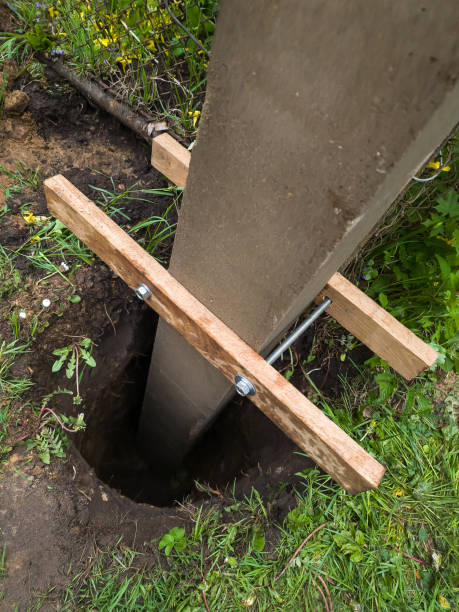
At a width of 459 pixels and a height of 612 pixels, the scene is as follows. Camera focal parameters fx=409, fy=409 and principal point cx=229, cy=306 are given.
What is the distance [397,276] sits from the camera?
1716 millimetres

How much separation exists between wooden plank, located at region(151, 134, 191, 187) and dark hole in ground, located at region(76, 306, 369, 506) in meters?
0.73

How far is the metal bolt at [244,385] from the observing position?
99 cm

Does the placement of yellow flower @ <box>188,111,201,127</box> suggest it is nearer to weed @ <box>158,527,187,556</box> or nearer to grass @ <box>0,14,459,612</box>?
grass @ <box>0,14,459,612</box>

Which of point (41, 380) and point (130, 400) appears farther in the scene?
point (130, 400)

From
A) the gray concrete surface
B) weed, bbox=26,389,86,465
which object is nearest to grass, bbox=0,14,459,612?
weed, bbox=26,389,86,465

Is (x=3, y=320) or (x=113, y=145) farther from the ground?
(x=113, y=145)

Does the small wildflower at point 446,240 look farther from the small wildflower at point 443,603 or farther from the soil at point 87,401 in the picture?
the small wildflower at point 443,603

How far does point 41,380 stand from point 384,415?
1405 millimetres

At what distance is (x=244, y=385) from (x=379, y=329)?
1.42 ft

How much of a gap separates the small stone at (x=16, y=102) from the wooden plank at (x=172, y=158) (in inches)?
42.1

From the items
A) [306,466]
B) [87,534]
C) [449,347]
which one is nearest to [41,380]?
[87,534]

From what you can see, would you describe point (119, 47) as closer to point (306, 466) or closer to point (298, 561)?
point (306, 466)

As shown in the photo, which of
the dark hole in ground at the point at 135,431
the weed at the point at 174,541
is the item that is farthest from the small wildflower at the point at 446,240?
the weed at the point at 174,541

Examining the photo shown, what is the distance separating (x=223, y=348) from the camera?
1.00 m
